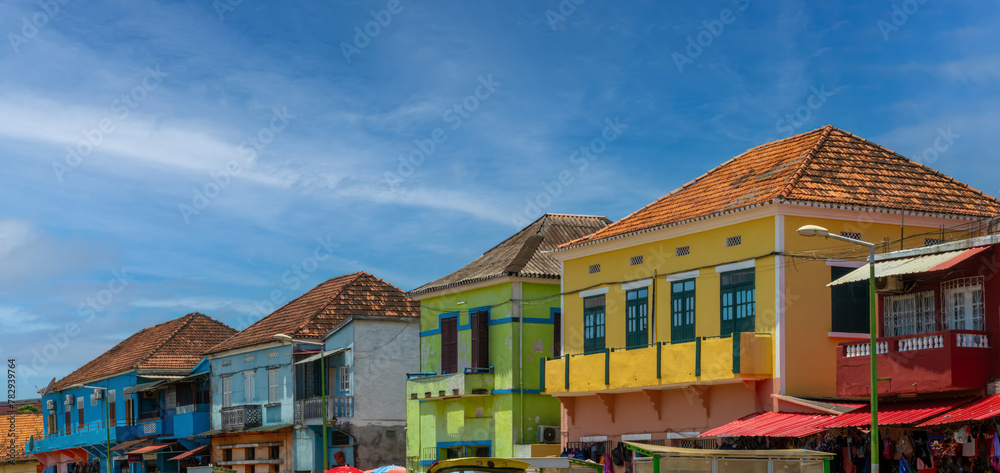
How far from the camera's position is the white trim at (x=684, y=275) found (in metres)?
29.0

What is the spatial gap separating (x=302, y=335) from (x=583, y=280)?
605 inches

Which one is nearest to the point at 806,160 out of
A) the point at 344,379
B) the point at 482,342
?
the point at 482,342

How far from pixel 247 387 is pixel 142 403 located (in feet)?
31.4

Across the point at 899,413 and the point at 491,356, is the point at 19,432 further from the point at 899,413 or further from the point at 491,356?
the point at 899,413

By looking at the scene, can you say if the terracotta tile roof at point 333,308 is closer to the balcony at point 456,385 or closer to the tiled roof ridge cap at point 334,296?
the tiled roof ridge cap at point 334,296

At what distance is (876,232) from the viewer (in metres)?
27.3

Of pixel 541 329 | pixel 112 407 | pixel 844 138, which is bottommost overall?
pixel 112 407

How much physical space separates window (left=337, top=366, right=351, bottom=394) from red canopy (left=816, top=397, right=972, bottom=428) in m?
22.0

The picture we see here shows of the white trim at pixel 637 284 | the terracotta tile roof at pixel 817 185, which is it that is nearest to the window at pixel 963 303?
the terracotta tile roof at pixel 817 185

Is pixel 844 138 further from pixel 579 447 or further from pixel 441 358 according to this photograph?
pixel 441 358

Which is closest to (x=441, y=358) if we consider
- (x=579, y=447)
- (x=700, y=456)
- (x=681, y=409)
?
(x=579, y=447)

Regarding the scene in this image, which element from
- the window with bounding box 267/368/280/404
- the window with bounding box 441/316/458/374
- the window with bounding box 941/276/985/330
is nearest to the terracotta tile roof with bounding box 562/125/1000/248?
the window with bounding box 941/276/985/330

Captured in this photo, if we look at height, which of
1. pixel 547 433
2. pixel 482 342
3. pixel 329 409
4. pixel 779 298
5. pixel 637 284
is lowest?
pixel 547 433

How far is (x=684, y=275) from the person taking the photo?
2928 cm
